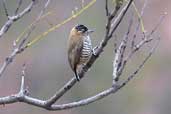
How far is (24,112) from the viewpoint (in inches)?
447

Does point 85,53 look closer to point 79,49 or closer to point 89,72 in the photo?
point 79,49

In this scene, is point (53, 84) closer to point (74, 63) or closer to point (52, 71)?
point (52, 71)

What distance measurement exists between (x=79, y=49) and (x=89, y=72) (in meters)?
7.62

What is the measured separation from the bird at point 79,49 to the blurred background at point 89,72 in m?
6.66

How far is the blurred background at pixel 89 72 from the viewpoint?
11.1 meters

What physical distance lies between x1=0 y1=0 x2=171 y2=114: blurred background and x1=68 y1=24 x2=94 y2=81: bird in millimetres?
6661

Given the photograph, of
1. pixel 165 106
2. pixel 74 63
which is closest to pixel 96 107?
pixel 165 106

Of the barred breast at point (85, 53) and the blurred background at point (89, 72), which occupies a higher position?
the barred breast at point (85, 53)

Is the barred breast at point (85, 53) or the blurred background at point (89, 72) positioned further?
the blurred background at point (89, 72)

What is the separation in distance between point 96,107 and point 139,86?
89cm

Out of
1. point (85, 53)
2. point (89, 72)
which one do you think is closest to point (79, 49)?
point (85, 53)

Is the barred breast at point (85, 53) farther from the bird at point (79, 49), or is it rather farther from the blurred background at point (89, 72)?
the blurred background at point (89, 72)

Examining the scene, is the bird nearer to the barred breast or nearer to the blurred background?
the barred breast

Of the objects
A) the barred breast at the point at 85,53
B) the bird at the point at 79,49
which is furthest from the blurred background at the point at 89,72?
the barred breast at the point at 85,53
